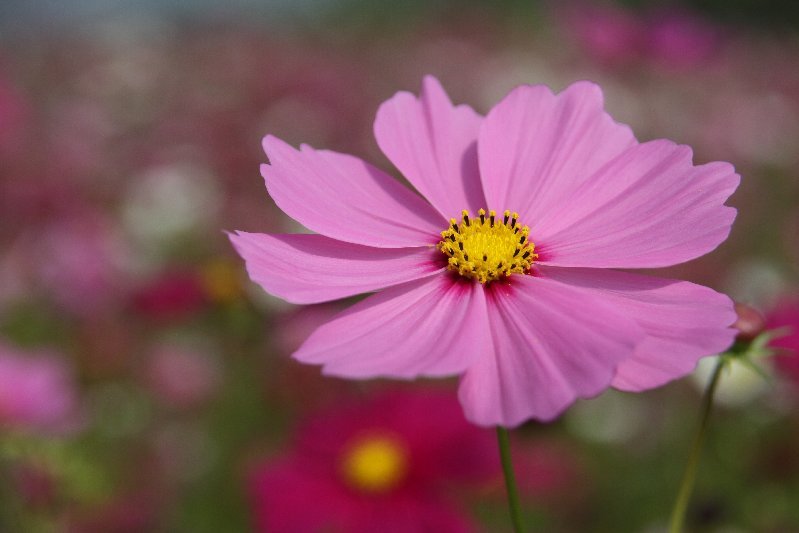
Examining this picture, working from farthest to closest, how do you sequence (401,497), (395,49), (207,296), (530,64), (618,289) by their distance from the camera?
1. (395,49)
2. (530,64)
3. (207,296)
4. (401,497)
5. (618,289)

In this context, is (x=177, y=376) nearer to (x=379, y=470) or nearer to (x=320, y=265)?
(x=379, y=470)

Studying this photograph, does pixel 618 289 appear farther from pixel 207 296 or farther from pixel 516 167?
pixel 207 296

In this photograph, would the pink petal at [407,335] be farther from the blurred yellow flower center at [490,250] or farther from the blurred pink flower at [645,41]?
the blurred pink flower at [645,41]

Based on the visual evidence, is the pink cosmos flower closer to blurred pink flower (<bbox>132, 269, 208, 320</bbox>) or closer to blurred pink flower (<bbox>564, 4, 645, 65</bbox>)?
blurred pink flower (<bbox>132, 269, 208, 320</bbox>)

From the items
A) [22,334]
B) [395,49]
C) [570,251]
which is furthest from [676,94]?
[570,251]

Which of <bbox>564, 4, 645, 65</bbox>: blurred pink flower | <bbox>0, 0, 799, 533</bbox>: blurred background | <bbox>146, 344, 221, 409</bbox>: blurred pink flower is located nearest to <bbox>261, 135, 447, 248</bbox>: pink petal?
<bbox>0, 0, 799, 533</bbox>: blurred background
